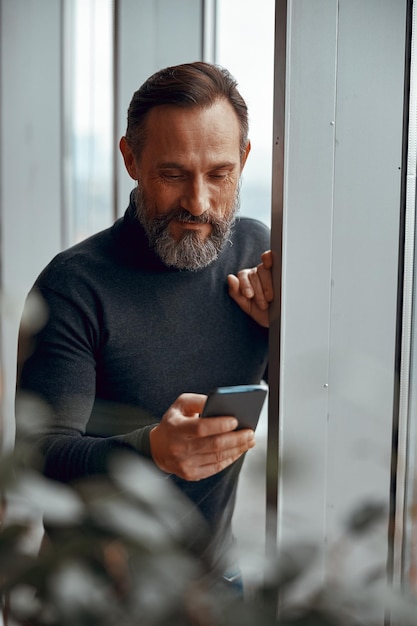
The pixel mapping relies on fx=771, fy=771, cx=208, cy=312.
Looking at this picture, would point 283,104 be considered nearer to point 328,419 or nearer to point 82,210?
point 328,419

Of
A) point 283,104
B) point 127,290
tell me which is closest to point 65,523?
point 283,104

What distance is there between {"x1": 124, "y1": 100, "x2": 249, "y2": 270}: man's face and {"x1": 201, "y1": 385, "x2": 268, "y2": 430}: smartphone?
0.49 meters

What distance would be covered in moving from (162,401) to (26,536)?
1.18 meters

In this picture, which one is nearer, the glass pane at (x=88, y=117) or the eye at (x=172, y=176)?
the eye at (x=172, y=176)

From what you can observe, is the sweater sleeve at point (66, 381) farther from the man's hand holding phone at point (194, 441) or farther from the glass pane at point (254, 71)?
the glass pane at point (254, 71)

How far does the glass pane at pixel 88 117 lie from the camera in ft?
10.8

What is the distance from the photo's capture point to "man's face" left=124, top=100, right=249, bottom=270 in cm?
145

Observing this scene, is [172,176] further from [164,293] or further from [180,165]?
[164,293]

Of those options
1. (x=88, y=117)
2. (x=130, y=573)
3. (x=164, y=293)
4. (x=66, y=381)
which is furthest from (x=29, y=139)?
(x=130, y=573)

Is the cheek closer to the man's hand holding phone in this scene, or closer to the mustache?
the mustache

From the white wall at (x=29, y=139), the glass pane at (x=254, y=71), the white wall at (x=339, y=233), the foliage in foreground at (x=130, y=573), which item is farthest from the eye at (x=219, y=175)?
the white wall at (x=29, y=139)

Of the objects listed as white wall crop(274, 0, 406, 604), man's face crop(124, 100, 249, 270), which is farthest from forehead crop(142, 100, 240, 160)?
white wall crop(274, 0, 406, 604)

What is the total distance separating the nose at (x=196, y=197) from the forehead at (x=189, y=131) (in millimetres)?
54

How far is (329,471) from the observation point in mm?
1217
